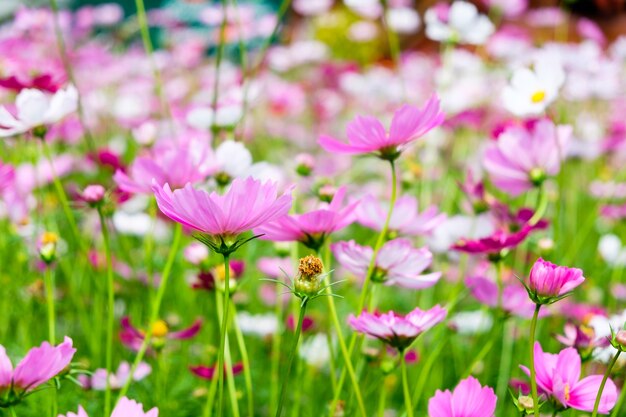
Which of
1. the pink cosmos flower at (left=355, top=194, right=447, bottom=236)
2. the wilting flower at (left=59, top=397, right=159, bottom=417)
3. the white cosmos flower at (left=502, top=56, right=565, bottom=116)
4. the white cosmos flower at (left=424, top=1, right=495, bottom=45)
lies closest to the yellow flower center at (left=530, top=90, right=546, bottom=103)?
the white cosmos flower at (left=502, top=56, right=565, bottom=116)

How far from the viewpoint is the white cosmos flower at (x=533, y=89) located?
0.74 m

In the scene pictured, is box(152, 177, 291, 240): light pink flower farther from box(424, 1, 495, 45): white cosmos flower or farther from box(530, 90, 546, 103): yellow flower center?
box(424, 1, 495, 45): white cosmos flower

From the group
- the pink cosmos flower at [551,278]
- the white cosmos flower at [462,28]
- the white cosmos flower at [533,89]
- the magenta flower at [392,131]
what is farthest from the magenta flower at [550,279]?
the white cosmos flower at [462,28]

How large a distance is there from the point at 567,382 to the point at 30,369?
0.33 meters

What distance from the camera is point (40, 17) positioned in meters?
1.70

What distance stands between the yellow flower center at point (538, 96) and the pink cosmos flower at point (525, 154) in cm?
4

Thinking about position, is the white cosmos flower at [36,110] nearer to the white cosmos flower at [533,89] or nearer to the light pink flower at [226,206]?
the light pink flower at [226,206]

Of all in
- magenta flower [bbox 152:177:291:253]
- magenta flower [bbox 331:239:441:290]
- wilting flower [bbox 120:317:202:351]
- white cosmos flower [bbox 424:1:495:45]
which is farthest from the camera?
white cosmos flower [bbox 424:1:495:45]

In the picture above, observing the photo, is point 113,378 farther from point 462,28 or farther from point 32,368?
point 462,28

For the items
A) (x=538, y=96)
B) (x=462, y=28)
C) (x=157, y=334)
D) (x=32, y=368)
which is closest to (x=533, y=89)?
(x=538, y=96)

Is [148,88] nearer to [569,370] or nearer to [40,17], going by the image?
[40,17]

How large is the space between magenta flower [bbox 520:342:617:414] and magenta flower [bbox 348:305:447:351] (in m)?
0.07

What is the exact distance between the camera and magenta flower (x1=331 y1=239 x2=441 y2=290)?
0.56 meters

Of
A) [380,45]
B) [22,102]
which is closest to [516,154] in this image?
[22,102]
